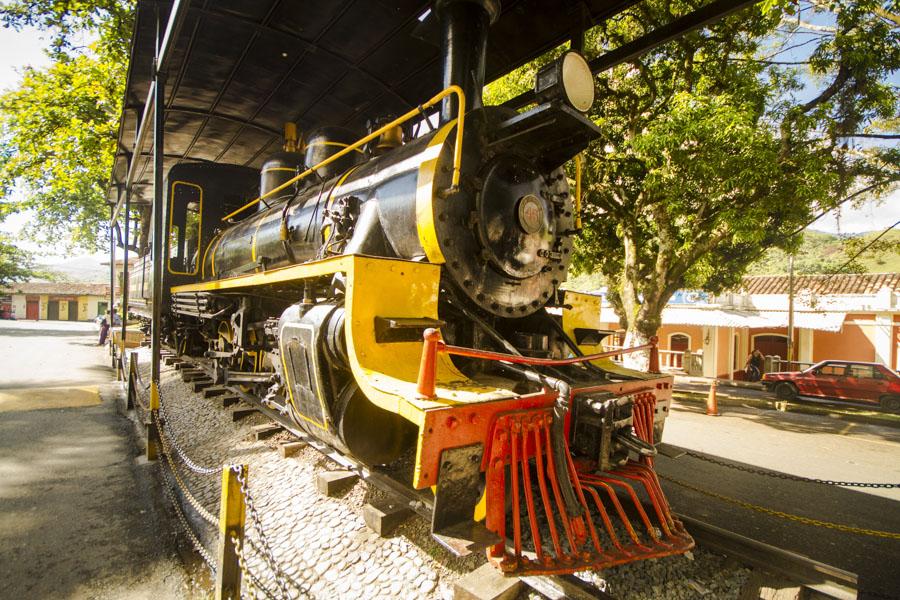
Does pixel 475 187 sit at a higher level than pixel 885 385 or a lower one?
higher

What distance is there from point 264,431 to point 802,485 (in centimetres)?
580

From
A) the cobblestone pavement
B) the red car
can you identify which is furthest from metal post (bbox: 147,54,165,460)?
the red car

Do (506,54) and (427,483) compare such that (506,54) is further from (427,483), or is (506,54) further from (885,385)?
(885,385)

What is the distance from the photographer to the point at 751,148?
22.0 feet

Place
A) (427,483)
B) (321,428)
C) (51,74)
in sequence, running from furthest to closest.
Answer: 1. (51,74)
2. (321,428)
3. (427,483)

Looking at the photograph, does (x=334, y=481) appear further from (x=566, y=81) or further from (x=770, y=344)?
(x=770, y=344)

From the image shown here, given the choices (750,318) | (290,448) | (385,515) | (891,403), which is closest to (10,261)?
(290,448)

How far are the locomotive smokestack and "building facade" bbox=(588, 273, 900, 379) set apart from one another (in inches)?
557

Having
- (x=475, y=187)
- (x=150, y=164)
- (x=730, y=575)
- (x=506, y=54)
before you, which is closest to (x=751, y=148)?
(x=506, y=54)

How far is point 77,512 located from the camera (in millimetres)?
3633

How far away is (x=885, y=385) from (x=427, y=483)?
48.0ft

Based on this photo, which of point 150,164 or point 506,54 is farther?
point 150,164

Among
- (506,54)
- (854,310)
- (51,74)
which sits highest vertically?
(51,74)

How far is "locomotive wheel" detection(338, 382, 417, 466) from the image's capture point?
2818 millimetres
